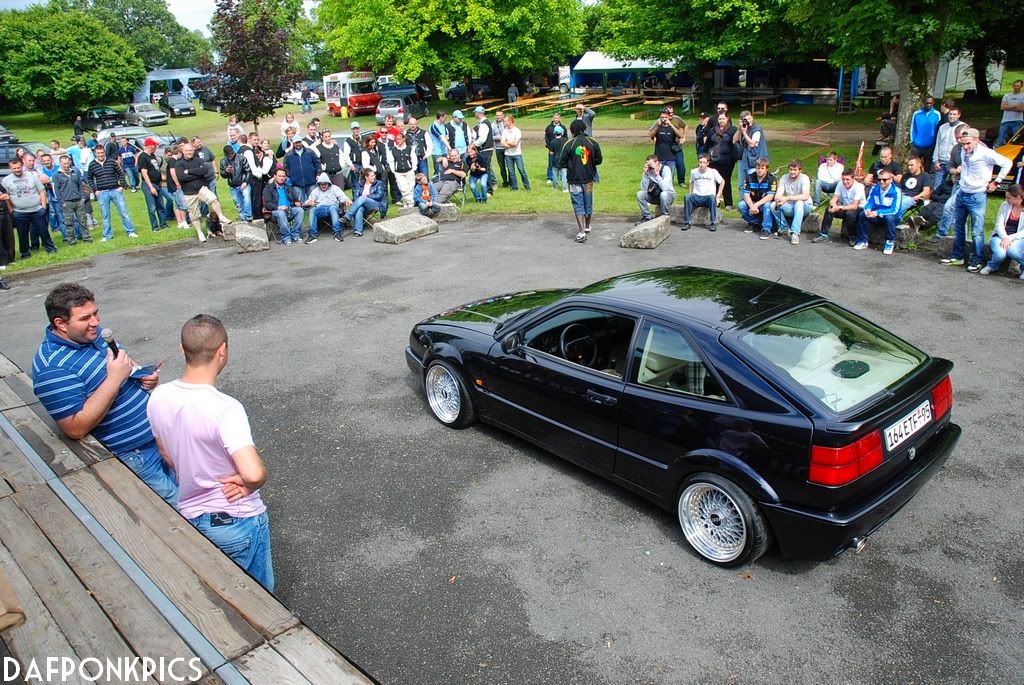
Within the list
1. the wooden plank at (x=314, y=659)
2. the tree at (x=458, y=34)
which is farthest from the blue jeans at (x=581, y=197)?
the tree at (x=458, y=34)

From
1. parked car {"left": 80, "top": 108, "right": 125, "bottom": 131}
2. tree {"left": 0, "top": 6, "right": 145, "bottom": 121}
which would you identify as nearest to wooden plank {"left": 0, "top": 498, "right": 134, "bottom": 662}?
parked car {"left": 80, "top": 108, "right": 125, "bottom": 131}

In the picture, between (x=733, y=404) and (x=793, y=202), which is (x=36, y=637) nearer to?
(x=733, y=404)

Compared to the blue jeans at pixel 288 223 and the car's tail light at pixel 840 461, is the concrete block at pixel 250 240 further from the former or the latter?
the car's tail light at pixel 840 461

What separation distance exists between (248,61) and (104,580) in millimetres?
23868

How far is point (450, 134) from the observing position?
17.4m

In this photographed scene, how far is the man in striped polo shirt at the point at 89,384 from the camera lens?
4.05 metres

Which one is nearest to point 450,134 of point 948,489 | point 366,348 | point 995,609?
point 366,348

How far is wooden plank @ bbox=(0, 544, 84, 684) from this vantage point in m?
2.83

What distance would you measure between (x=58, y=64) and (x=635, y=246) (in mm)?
52173

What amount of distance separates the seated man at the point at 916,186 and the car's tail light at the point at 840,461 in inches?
344

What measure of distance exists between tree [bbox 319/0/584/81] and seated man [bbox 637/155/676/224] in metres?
29.2

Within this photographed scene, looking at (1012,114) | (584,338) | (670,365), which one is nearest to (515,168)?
(1012,114)

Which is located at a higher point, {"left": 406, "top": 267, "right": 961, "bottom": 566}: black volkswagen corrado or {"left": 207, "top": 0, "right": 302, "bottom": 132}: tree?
{"left": 207, "top": 0, "right": 302, "bottom": 132}: tree

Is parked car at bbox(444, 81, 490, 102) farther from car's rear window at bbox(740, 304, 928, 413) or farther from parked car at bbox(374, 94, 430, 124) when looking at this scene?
car's rear window at bbox(740, 304, 928, 413)
